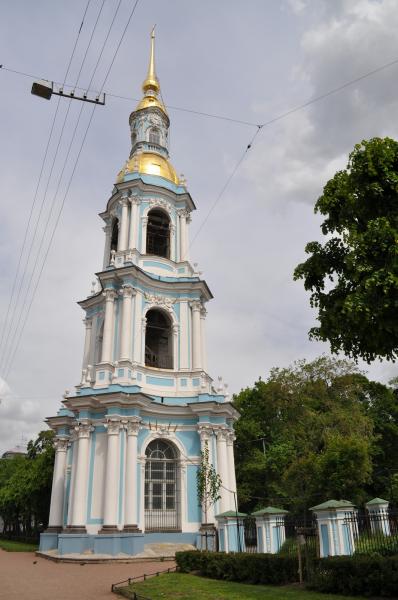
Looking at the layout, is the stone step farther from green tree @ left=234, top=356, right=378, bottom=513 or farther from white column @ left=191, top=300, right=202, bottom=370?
green tree @ left=234, top=356, right=378, bottom=513

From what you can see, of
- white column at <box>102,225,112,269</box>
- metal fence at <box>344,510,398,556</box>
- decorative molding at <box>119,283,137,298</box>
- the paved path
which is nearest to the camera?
the paved path

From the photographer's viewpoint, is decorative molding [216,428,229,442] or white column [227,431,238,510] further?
decorative molding [216,428,229,442]

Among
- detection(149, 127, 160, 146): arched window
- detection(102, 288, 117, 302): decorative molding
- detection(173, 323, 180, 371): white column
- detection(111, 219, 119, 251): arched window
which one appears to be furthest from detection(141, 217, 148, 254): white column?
detection(149, 127, 160, 146): arched window

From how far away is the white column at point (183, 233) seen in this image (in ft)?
90.1

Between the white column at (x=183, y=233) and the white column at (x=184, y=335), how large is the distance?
3.14m

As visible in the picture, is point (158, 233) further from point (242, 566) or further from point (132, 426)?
point (242, 566)

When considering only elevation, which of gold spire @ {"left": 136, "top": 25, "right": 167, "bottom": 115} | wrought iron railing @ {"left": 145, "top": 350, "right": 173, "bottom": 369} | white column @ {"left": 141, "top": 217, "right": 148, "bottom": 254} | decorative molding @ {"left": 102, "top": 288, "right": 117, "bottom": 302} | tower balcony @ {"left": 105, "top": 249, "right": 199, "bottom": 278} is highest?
gold spire @ {"left": 136, "top": 25, "right": 167, "bottom": 115}

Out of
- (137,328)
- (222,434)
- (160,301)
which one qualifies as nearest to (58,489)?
(222,434)

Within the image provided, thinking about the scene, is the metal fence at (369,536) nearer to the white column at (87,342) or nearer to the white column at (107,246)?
the white column at (87,342)

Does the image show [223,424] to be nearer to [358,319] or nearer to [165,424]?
[165,424]

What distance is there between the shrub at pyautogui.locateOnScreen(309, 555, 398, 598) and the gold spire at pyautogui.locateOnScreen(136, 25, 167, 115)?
28.6 metres

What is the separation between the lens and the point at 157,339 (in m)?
26.5

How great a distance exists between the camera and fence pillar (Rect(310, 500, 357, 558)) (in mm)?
12734

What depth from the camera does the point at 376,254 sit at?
10.2 metres
